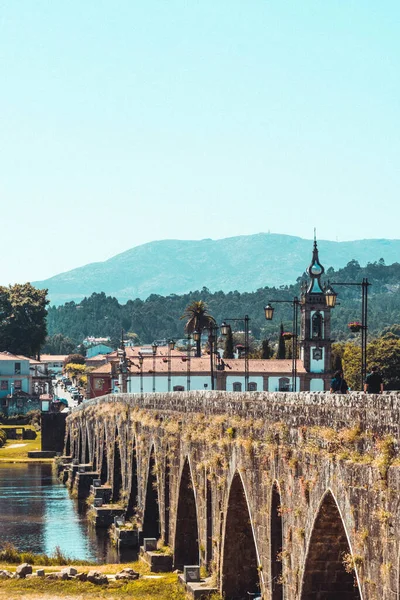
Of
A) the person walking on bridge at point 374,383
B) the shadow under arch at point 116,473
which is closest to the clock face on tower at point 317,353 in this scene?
the shadow under arch at point 116,473

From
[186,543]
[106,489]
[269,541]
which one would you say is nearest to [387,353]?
[106,489]

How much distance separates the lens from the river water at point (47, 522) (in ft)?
157

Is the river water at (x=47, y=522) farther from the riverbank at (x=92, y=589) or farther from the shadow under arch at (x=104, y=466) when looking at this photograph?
the riverbank at (x=92, y=589)

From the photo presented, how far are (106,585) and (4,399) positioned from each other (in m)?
110

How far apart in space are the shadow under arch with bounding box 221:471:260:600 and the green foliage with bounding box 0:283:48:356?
134605 mm

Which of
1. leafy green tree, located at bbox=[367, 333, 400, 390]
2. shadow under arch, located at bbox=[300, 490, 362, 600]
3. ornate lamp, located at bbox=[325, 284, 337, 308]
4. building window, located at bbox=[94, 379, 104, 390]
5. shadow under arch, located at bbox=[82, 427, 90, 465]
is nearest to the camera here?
shadow under arch, located at bbox=[300, 490, 362, 600]

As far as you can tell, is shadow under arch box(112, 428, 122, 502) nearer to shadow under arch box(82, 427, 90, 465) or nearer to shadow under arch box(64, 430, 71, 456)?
shadow under arch box(82, 427, 90, 465)

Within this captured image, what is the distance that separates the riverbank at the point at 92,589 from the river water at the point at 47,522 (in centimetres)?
920

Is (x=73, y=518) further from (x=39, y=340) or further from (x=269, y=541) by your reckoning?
(x=39, y=340)

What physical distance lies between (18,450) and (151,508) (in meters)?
59.1

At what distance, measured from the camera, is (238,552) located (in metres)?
29.9

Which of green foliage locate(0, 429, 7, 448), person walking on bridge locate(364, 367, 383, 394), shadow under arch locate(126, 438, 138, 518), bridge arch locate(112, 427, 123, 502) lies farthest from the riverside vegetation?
green foliage locate(0, 429, 7, 448)

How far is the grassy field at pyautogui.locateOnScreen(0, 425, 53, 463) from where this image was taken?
319 feet

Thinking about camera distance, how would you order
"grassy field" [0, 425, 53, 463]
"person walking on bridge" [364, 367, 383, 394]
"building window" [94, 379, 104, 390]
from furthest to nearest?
"building window" [94, 379, 104, 390], "grassy field" [0, 425, 53, 463], "person walking on bridge" [364, 367, 383, 394]
